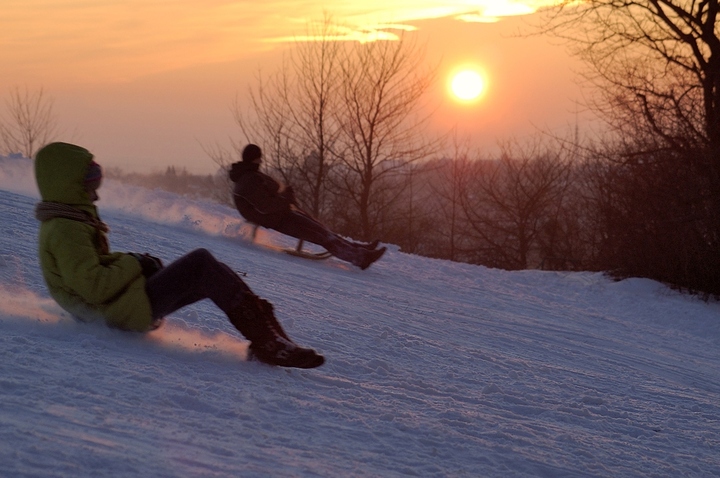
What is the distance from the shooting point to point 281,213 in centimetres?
998

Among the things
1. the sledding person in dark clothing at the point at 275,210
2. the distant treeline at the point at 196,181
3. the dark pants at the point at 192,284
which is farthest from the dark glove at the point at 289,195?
the distant treeline at the point at 196,181

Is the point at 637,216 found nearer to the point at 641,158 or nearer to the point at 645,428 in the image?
the point at 641,158

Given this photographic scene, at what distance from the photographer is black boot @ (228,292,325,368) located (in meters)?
4.29

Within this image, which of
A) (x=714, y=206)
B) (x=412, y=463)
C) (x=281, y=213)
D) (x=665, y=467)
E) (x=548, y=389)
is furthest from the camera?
(x=714, y=206)

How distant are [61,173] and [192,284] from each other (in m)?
0.89

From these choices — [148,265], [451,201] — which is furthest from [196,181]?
[148,265]

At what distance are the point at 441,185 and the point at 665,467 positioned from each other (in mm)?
30547

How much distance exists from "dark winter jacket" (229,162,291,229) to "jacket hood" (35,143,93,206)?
582 centimetres

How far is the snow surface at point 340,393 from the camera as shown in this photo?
3.13 m

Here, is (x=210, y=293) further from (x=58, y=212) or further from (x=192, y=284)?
(x=58, y=212)

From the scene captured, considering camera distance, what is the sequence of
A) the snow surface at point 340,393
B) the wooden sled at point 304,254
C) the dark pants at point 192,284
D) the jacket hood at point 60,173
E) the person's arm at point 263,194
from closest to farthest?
the snow surface at point 340,393 → the jacket hood at point 60,173 → the dark pants at point 192,284 → the person's arm at point 263,194 → the wooden sled at point 304,254

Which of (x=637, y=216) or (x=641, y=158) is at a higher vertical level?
(x=641, y=158)

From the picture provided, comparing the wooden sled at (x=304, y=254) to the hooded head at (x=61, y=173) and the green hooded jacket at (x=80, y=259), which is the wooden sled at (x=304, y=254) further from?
the hooded head at (x=61, y=173)

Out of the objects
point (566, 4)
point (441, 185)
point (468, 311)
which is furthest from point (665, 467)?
point (441, 185)
